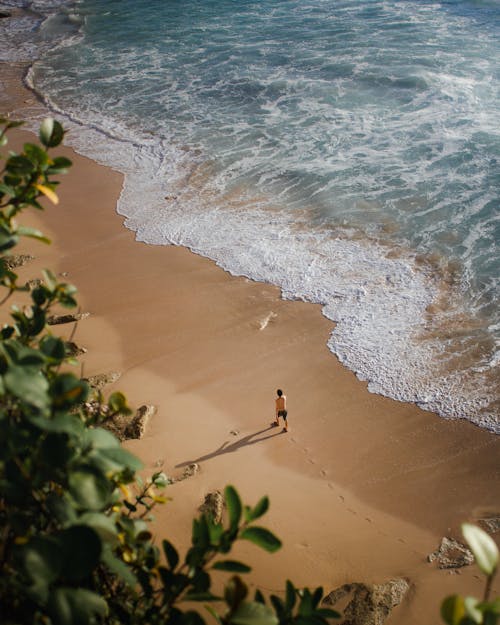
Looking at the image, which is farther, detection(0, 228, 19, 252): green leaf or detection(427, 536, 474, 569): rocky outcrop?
detection(427, 536, 474, 569): rocky outcrop

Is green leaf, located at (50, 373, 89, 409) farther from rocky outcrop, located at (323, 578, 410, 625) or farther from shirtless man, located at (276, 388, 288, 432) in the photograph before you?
shirtless man, located at (276, 388, 288, 432)

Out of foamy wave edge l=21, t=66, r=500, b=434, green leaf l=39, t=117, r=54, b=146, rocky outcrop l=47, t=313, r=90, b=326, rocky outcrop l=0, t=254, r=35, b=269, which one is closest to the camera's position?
green leaf l=39, t=117, r=54, b=146

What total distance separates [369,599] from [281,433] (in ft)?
6.97

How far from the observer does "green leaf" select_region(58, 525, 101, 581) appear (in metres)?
1.50

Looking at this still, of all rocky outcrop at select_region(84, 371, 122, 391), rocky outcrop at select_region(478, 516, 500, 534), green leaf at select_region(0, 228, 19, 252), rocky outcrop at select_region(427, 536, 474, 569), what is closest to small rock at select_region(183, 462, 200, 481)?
rocky outcrop at select_region(84, 371, 122, 391)

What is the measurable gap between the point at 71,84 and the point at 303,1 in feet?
39.4

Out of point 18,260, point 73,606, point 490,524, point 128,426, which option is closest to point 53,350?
point 73,606

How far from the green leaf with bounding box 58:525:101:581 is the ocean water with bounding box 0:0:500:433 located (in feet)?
19.4

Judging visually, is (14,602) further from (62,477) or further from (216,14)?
(216,14)

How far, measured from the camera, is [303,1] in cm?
2494

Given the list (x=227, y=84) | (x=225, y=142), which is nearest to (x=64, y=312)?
(x=225, y=142)

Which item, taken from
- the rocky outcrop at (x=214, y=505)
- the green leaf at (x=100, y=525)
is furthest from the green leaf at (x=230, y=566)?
the rocky outcrop at (x=214, y=505)

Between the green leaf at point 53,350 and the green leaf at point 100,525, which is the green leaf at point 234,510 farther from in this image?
the green leaf at point 53,350

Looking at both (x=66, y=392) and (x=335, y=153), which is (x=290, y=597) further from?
(x=335, y=153)
